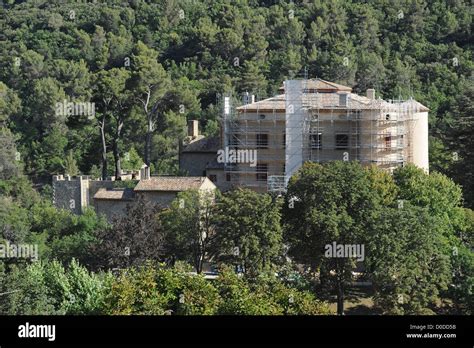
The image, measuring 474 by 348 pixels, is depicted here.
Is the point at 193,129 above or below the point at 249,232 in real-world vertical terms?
above

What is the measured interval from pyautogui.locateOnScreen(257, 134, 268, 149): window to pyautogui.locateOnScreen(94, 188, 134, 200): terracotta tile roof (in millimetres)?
4700

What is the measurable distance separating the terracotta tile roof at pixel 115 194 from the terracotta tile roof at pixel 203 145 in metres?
5.21

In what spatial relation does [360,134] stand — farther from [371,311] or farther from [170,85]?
[170,85]

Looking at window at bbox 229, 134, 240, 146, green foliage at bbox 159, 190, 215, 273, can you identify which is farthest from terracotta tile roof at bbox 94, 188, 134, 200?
green foliage at bbox 159, 190, 215, 273

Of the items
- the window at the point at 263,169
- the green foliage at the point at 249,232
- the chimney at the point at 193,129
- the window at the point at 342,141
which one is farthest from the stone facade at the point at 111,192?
the chimney at the point at 193,129

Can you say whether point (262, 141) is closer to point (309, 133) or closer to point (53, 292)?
point (309, 133)

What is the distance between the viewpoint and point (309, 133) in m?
30.6

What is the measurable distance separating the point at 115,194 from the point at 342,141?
25.7ft

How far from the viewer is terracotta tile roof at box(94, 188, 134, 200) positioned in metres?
30.4

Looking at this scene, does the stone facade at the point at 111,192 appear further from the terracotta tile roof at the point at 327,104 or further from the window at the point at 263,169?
the terracotta tile roof at the point at 327,104

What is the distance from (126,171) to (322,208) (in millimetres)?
16643

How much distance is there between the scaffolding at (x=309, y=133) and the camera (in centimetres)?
3031

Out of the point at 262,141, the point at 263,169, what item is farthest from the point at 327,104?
the point at 263,169

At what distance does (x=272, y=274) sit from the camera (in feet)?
73.3
